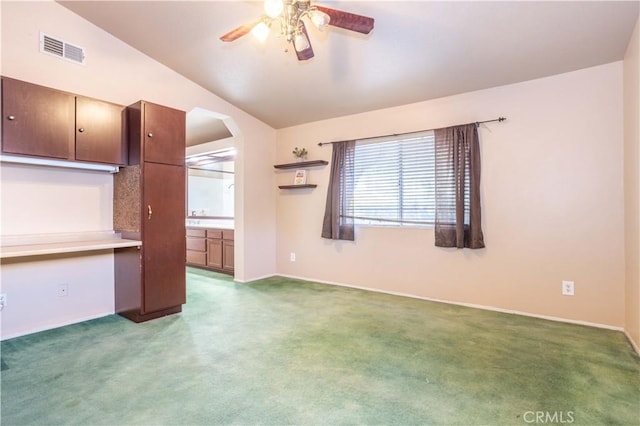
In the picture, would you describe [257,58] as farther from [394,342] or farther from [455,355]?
[455,355]

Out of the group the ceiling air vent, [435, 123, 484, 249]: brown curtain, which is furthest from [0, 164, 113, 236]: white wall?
[435, 123, 484, 249]: brown curtain

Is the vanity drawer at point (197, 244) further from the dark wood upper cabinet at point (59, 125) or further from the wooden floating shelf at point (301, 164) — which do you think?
the dark wood upper cabinet at point (59, 125)

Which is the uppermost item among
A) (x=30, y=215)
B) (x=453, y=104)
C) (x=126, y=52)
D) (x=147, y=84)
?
(x=126, y=52)

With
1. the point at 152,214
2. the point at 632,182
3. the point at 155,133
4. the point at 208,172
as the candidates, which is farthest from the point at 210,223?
the point at 632,182

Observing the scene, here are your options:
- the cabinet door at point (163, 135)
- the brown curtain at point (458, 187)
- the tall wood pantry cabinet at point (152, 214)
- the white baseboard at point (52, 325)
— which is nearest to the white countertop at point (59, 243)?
the tall wood pantry cabinet at point (152, 214)

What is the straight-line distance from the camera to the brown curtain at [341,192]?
170 inches

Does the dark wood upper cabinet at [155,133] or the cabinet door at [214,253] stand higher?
the dark wood upper cabinet at [155,133]

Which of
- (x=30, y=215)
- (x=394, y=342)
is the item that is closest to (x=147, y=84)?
(x=30, y=215)

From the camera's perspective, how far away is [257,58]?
336 centimetres

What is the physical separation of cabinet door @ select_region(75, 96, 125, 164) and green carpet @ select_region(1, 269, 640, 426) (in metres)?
1.55

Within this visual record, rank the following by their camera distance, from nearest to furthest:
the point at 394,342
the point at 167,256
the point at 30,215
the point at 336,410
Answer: the point at 336,410 → the point at 394,342 → the point at 30,215 → the point at 167,256

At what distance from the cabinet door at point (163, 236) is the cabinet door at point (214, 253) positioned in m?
2.07

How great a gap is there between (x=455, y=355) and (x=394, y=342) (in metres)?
0.45

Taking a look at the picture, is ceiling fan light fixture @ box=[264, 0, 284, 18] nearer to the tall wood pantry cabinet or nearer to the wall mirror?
the tall wood pantry cabinet
